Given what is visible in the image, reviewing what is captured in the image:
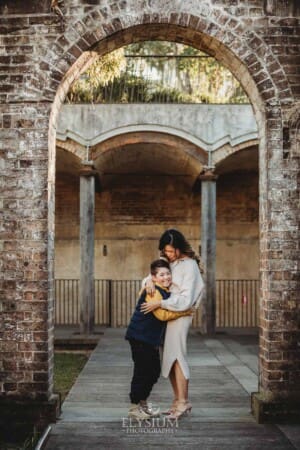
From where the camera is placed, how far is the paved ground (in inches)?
195

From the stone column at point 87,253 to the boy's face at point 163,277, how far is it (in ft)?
27.5

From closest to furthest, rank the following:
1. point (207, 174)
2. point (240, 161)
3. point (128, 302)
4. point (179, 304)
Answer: point (179, 304) → point (207, 174) → point (240, 161) → point (128, 302)

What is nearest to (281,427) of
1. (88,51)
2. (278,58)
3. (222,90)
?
(278,58)

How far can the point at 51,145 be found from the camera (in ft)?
19.2

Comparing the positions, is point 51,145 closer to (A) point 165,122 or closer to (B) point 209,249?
(A) point 165,122

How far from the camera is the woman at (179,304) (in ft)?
17.7

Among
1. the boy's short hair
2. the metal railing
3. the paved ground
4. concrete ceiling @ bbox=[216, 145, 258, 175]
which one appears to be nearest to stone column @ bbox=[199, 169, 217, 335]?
concrete ceiling @ bbox=[216, 145, 258, 175]

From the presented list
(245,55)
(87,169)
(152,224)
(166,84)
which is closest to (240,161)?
(166,84)

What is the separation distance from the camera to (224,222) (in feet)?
58.3

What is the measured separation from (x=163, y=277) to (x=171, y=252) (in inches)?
11.1

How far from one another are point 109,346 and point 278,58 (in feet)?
25.8

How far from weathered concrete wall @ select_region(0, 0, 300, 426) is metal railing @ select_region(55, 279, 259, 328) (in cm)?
1167

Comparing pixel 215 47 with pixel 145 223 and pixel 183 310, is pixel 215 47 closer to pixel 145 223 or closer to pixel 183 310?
pixel 183 310

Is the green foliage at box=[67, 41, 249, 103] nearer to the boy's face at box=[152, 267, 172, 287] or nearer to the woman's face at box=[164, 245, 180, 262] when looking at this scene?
the woman's face at box=[164, 245, 180, 262]
